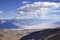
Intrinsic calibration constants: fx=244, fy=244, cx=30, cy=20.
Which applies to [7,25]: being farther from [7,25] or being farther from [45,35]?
[45,35]

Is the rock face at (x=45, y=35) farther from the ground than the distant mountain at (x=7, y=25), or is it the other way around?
the distant mountain at (x=7, y=25)

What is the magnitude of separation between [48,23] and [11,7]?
3.14 feet

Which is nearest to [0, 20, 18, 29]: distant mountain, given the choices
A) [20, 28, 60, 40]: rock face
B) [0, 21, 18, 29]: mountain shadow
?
[0, 21, 18, 29]: mountain shadow

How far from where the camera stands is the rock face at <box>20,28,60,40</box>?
18.5ft

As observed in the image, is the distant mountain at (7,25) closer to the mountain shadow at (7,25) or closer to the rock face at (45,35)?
the mountain shadow at (7,25)

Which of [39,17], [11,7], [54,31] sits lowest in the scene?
[54,31]

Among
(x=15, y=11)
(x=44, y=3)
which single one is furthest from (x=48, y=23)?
(x=15, y=11)

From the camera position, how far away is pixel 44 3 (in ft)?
18.9

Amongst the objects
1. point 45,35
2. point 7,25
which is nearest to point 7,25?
point 7,25

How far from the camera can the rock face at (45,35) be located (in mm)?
5645

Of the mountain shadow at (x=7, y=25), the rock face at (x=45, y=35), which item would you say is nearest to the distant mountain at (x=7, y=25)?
the mountain shadow at (x=7, y=25)

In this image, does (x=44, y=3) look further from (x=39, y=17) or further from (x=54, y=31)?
(x=54, y=31)

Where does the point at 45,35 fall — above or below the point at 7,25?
below

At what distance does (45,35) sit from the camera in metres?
5.68
